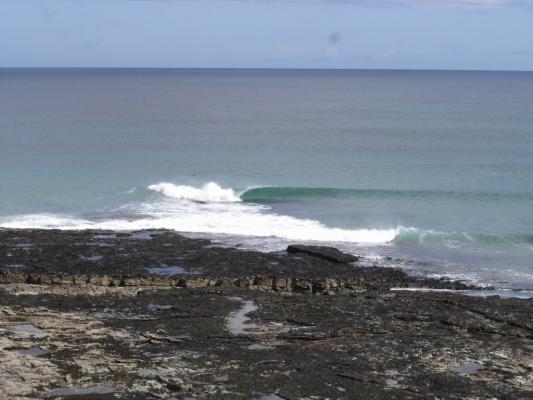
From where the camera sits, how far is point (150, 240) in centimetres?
3350

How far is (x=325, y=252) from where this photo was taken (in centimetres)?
3206

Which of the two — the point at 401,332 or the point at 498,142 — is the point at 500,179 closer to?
the point at 498,142

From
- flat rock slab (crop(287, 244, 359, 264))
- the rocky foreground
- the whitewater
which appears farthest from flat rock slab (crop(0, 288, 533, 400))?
the whitewater

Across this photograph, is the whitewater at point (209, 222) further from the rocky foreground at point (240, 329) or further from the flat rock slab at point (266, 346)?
the flat rock slab at point (266, 346)

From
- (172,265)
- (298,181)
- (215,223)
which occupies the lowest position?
(172,265)

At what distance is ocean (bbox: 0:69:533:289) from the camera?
36.9 m

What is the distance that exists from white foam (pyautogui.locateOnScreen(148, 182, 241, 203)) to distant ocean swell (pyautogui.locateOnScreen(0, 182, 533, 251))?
0.06m

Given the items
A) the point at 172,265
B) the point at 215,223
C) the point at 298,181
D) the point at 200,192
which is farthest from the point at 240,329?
the point at 298,181

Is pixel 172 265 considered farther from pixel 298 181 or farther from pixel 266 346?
pixel 298 181

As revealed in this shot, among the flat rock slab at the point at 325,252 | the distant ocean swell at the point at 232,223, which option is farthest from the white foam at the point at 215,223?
the flat rock slab at the point at 325,252

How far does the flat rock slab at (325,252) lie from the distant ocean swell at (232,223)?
3560mm

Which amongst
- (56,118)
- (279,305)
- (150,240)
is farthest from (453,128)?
(279,305)

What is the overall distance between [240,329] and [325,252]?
33.5ft

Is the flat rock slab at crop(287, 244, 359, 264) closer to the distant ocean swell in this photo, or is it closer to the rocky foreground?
the rocky foreground
